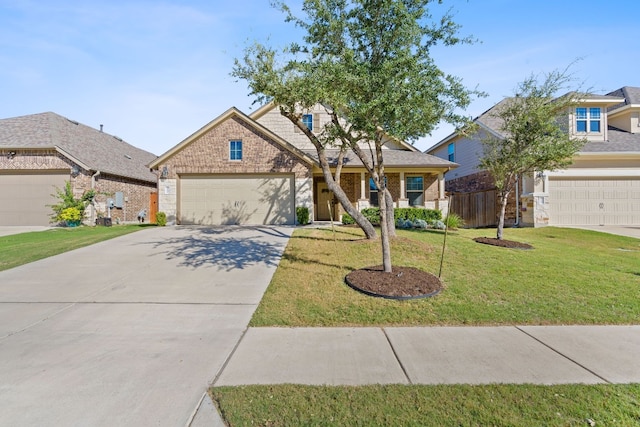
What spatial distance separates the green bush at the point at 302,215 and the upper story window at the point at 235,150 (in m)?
3.89

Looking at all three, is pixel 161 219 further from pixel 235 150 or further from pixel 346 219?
pixel 346 219

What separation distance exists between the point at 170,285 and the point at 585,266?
979 cm

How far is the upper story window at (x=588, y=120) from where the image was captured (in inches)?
664

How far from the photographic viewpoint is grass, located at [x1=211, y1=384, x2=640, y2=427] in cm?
272

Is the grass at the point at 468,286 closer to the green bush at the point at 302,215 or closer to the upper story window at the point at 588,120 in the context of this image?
the green bush at the point at 302,215

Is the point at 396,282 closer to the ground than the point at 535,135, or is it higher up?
closer to the ground

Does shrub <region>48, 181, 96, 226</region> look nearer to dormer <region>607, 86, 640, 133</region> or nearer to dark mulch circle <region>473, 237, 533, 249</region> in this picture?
dark mulch circle <region>473, 237, 533, 249</region>

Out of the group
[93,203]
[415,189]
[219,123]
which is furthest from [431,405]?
[93,203]

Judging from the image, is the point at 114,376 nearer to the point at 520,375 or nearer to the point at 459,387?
the point at 459,387

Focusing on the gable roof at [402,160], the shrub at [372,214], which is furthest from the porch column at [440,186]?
the shrub at [372,214]

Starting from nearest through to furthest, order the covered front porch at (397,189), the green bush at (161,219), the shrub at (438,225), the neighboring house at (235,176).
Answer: the shrub at (438,225) < the green bush at (161,219) < the neighboring house at (235,176) < the covered front porch at (397,189)

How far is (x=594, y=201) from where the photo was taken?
1581cm

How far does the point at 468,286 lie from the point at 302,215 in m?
9.57

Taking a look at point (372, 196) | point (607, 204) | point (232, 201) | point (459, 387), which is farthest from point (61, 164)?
point (607, 204)
